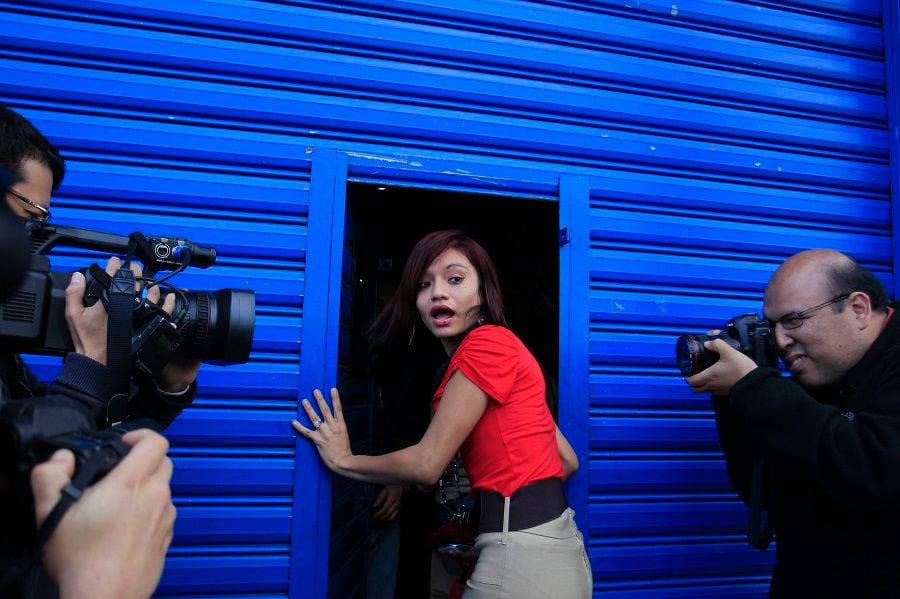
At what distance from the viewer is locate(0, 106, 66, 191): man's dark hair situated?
1.73 m

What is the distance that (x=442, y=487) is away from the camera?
2746mm

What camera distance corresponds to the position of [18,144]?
1.77 metres

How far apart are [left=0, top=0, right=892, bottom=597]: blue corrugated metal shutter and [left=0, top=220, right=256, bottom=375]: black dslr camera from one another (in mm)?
720

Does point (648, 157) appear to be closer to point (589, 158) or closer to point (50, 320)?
point (589, 158)

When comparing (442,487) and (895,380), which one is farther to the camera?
(442,487)

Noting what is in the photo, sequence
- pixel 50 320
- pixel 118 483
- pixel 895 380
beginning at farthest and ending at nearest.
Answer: pixel 895 380
pixel 50 320
pixel 118 483

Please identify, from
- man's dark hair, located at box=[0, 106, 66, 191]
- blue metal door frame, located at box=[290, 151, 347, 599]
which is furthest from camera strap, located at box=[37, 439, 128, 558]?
blue metal door frame, located at box=[290, 151, 347, 599]

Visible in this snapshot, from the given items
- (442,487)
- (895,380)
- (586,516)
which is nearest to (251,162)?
(442,487)

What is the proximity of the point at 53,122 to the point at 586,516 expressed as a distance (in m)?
2.85

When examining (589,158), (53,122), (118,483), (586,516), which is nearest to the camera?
(118,483)

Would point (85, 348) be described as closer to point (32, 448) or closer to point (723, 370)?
point (32, 448)

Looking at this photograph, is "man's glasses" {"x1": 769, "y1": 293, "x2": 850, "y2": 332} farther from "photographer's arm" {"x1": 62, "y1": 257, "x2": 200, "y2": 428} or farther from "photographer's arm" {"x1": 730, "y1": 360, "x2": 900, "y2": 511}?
"photographer's arm" {"x1": 62, "y1": 257, "x2": 200, "y2": 428}

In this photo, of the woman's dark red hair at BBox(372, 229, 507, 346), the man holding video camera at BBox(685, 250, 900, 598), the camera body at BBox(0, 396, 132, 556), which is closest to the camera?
the camera body at BBox(0, 396, 132, 556)

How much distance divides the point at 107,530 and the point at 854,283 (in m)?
2.51
